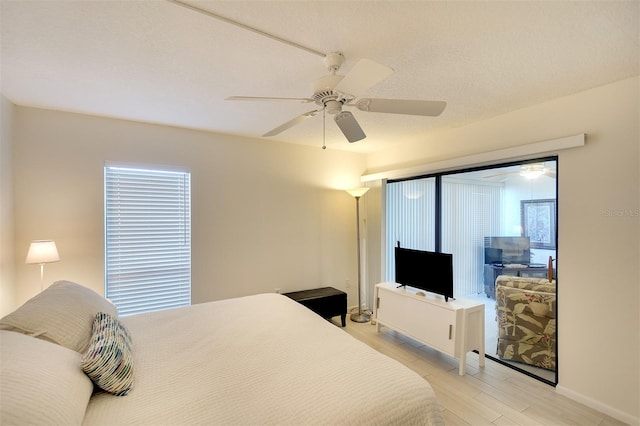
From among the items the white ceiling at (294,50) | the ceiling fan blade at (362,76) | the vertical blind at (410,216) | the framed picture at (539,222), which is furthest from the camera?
the vertical blind at (410,216)

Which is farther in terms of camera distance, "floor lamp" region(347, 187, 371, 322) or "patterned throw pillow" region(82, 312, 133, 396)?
"floor lamp" region(347, 187, 371, 322)

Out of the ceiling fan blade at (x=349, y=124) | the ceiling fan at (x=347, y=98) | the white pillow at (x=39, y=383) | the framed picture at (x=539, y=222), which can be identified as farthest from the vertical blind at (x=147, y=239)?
the framed picture at (x=539, y=222)

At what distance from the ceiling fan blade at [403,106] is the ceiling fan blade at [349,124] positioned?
0.10m

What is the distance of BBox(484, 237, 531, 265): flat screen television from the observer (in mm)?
2857

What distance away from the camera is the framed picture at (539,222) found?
2.62 metres

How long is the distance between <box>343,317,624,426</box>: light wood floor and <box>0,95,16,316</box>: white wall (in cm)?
354

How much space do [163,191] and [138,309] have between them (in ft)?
4.25

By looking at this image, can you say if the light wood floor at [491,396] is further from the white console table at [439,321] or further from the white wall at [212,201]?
the white wall at [212,201]

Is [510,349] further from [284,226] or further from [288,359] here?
[284,226]

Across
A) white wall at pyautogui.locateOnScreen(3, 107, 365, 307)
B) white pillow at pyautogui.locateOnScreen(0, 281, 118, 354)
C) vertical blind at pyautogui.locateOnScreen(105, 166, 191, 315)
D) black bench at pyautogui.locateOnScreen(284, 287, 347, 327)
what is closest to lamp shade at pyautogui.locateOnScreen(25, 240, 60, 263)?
white wall at pyautogui.locateOnScreen(3, 107, 365, 307)

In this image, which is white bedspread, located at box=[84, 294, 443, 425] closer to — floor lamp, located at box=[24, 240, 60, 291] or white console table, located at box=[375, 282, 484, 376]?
floor lamp, located at box=[24, 240, 60, 291]

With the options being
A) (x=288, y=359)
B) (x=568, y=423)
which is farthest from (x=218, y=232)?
(x=568, y=423)

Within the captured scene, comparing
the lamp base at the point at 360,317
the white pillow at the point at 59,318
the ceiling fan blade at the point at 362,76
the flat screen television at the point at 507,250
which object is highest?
the ceiling fan blade at the point at 362,76

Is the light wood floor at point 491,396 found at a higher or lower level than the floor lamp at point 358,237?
lower
